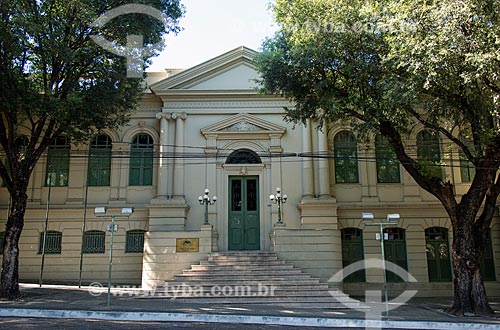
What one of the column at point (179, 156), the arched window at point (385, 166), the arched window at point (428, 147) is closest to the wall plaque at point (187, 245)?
the column at point (179, 156)

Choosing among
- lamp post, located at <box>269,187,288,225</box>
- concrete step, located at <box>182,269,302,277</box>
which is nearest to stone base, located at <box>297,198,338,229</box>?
lamp post, located at <box>269,187,288,225</box>

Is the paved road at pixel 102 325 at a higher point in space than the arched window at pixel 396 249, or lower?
lower

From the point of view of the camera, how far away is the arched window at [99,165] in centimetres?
2009

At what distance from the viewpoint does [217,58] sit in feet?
65.9

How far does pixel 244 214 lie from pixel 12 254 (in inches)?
348

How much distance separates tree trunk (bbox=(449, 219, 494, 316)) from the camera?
1294 cm

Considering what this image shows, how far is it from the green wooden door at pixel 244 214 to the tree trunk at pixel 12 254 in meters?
8.00

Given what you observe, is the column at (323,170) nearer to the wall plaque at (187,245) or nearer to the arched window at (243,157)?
the arched window at (243,157)

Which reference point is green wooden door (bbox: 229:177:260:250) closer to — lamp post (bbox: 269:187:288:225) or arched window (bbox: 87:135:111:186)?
lamp post (bbox: 269:187:288:225)

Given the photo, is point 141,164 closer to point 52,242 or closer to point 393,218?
point 52,242

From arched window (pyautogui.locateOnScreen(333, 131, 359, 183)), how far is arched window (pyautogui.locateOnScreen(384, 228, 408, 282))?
279cm

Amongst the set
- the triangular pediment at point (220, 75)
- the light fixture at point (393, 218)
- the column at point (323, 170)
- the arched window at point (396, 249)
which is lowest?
the arched window at point (396, 249)

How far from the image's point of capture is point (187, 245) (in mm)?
16844

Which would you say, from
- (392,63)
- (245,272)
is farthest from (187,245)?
(392,63)
